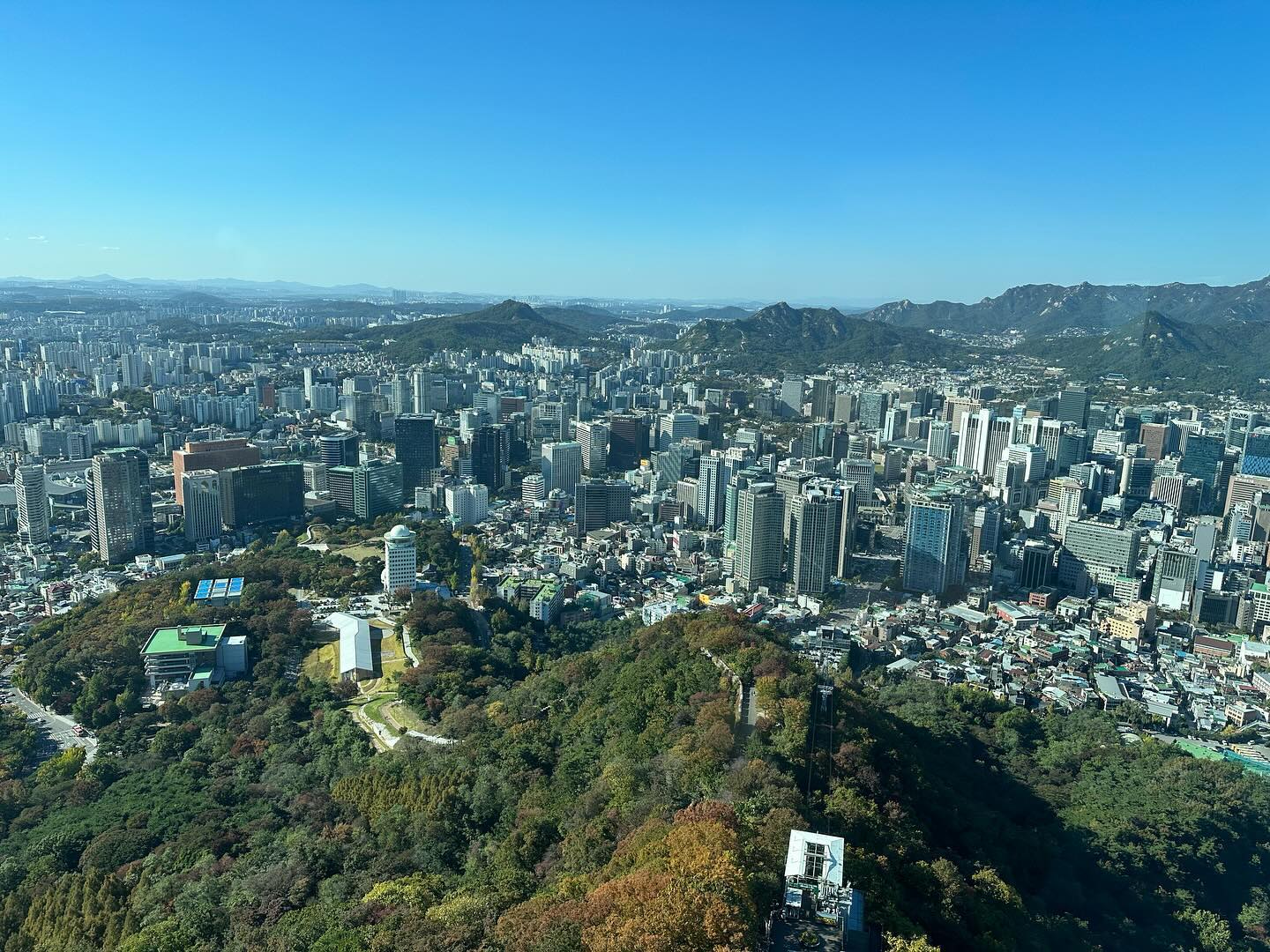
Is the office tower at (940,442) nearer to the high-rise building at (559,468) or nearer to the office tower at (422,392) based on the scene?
the high-rise building at (559,468)

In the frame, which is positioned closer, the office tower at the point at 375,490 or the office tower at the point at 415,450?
the office tower at the point at 375,490

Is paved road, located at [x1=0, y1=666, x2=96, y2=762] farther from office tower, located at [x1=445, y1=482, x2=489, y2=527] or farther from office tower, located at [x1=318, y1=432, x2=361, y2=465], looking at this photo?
office tower, located at [x1=318, y1=432, x2=361, y2=465]

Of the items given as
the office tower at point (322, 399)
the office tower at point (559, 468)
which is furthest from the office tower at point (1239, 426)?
the office tower at point (322, 399)

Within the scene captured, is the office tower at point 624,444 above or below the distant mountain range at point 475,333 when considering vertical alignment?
below

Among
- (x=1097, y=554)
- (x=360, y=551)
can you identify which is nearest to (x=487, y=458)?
(x=360, y=551)

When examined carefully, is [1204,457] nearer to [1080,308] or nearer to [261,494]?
[261,494]

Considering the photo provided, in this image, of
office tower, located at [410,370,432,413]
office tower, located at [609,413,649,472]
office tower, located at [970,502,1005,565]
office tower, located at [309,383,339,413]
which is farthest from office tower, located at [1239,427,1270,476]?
office tower, located at [309,383,339,413]

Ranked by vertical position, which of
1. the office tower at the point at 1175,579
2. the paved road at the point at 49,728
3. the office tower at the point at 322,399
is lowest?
the paved road at the point at 49,728
